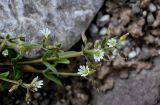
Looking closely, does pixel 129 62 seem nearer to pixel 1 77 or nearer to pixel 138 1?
pixel 138 1

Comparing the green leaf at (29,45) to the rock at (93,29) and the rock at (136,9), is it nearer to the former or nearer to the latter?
the rock at (93,29)

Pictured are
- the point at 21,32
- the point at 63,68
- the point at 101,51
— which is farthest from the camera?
the point at 63,68

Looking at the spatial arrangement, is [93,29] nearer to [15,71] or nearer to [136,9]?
[136,9]

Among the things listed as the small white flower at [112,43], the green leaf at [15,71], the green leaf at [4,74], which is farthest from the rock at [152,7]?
the green leaf at [4,74]

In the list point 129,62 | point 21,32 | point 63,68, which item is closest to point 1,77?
point 21,32

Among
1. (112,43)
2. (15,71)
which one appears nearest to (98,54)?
(112,43)
